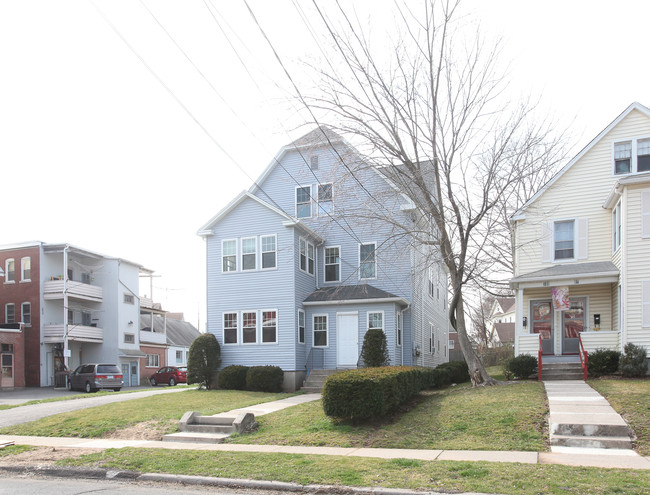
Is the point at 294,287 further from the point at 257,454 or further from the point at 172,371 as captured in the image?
the point at 172,371

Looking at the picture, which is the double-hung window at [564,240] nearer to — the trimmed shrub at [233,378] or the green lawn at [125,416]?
the green lawn at [125,416]

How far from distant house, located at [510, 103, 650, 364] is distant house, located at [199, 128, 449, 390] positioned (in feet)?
13.3

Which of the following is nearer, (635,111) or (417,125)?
(417,125)

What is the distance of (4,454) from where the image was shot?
36.0 ft

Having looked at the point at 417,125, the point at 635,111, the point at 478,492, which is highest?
the point at 635,111

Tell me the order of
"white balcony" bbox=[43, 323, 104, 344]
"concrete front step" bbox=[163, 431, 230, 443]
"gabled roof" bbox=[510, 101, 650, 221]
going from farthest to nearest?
"white balcony" bbox=[43, 323, 104, 344]
"gabled roof" bbox=[510, 101, 650, 221]
"concrete front step" bbox=[163, 431, 230, 443]

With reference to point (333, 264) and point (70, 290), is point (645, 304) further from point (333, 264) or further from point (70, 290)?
point (70, 290)

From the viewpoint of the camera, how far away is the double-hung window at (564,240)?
20.6 m

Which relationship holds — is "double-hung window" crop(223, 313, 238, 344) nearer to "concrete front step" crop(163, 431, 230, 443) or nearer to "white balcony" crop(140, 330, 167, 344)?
"concrete front step" crop(163, 431, 230, 443)


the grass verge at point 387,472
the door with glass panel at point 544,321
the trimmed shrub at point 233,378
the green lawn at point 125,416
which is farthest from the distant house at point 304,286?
the grass verge at point 387,472

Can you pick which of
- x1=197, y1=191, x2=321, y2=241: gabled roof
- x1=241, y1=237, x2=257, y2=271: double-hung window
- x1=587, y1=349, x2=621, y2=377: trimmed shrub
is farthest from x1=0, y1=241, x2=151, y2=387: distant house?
x1=587, y1=349, x2=621, y2=377: trimmed shrub

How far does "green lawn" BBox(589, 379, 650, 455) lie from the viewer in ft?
31.8

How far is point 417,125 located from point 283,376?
1119 cm

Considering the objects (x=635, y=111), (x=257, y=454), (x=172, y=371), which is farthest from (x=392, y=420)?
(x=172, y=371)
